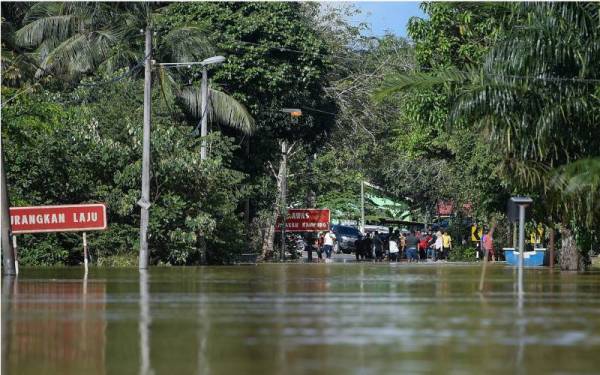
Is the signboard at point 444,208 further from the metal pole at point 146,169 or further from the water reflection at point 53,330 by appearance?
the water reflection at point 53,330

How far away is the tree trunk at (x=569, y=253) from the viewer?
139 ft

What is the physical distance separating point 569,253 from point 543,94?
10454 mm

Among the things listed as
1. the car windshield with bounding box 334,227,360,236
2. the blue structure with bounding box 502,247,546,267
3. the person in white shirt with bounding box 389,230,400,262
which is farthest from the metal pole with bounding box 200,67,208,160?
the car windshield with bounding box 334,227,360,236

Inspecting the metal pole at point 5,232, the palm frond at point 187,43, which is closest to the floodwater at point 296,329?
the metal pole at point 5,232

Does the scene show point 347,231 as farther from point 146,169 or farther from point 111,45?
point 146,169

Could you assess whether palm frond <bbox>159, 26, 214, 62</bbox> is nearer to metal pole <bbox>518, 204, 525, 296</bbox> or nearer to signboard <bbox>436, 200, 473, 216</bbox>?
metal pole <bbox>518, 204, 525, 296</bbox>

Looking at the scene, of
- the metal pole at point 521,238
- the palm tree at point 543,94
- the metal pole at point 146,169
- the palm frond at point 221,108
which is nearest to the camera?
the metal pole at point 521,238

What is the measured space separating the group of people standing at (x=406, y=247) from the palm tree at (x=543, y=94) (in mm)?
28743

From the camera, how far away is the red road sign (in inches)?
1494

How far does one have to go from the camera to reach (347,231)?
8650cm

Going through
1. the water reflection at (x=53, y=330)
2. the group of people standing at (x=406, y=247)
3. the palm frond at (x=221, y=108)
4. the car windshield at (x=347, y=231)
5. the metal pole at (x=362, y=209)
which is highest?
the palm frond at (x=221, y=108)

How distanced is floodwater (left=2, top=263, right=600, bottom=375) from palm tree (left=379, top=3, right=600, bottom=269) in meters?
5.08

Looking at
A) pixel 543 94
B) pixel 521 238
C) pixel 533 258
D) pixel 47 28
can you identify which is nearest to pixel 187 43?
pixel 47 28

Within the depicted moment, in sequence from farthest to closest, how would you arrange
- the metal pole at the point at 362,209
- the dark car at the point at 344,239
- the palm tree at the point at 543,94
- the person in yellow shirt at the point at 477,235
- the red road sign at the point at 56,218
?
the metal pole at the point at 362,209
the dark car at the point at 344,239
the person in yellow shirt at the point at 477,235
the red road sign at the point at 56,218
the palm tree at the point at 543,94
